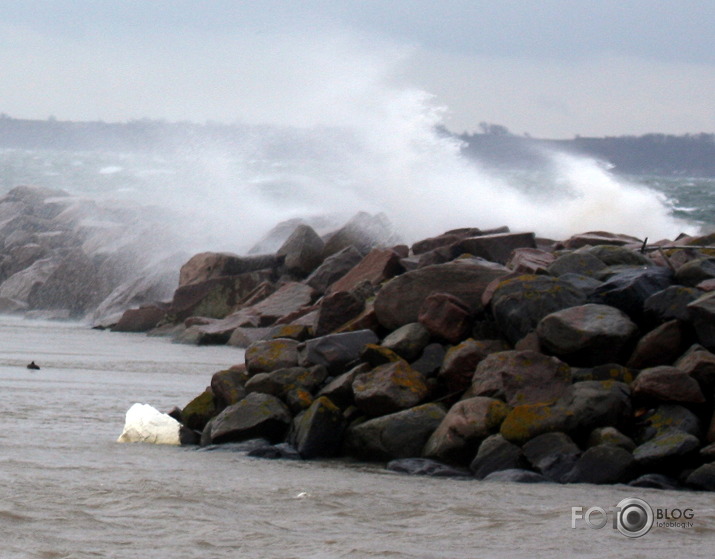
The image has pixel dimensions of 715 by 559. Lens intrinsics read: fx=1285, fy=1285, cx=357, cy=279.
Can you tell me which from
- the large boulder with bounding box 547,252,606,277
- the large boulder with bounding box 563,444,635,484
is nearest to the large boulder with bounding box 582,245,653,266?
the large boulder with bounding box 547,252,606,277

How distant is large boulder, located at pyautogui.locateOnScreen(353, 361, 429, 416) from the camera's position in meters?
9.45

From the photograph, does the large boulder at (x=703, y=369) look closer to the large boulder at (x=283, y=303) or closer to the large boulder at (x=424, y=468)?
the large boulder at (x=424, y=468)

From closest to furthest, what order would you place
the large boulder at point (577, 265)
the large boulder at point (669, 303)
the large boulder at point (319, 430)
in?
the large boulder at point (319, 430) → the large boulder at point (669, 303) → the large boulder at point (577, 265)

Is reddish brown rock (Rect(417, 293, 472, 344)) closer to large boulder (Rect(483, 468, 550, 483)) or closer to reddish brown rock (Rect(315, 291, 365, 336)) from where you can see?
reddish brown rock (Rect(315, 291, 365, 336))

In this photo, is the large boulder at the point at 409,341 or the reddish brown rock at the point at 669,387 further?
the large boulder at the point at 409,341

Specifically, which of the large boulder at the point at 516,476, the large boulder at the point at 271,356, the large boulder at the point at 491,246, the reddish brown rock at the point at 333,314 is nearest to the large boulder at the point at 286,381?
the large boulder at the point at 271,356

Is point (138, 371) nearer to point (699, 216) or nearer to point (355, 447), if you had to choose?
point (355, 447)

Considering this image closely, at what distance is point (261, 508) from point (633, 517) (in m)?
2.10

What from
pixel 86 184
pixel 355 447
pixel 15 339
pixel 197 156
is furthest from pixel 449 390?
pixel 86 184

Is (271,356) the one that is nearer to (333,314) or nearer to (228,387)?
(228,387)

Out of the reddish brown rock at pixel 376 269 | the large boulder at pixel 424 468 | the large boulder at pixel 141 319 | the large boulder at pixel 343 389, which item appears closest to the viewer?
the large boulder at pixel 424 468

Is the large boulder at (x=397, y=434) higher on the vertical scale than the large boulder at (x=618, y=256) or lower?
lower

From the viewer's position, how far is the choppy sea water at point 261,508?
639 centimetres

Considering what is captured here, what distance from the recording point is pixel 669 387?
29.0 feet
